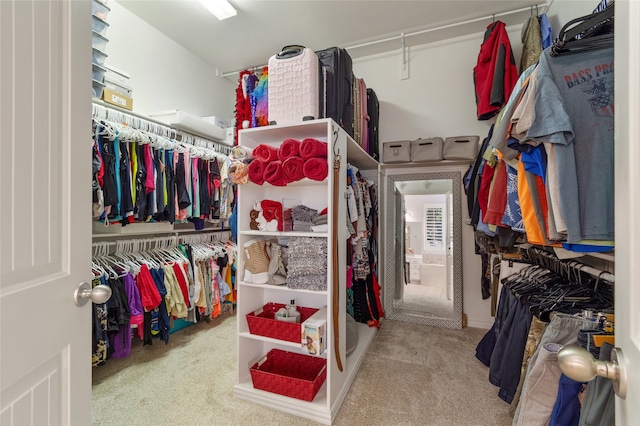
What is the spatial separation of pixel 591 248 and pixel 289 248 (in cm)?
141

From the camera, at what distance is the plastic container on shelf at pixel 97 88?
2.06 metres

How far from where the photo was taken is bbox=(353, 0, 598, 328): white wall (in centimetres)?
297

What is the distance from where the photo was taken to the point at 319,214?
73.6 inches

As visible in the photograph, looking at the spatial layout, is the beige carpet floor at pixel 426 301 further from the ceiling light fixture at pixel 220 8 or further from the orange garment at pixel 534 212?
the ceiling light fixture at pixel 220 8

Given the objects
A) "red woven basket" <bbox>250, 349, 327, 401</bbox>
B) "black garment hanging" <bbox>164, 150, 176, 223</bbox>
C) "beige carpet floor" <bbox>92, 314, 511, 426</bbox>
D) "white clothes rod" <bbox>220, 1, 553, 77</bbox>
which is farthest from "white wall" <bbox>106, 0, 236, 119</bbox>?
"red woven basket" <bbox>250, 349, 327, 401</bbox>

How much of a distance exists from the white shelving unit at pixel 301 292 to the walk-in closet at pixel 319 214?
0.06 ft

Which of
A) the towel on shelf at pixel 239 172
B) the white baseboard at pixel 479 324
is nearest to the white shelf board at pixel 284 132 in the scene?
the towel on shelf at pixel 239 172

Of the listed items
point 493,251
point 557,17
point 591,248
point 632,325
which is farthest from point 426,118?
point 632,325

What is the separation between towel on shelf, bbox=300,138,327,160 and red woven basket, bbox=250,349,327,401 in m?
1.33

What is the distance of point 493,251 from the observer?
261cm

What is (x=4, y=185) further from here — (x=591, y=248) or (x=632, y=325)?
(x=591, y=248)

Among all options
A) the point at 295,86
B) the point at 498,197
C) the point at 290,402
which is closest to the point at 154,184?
the point at 295,86

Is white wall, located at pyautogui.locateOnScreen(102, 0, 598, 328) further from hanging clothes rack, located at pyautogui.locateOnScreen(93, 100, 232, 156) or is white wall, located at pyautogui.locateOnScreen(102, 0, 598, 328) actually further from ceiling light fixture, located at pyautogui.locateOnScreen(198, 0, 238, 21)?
ceiling light fixture, located at pyautogui.locateOnScreen(198, 0, 238, 21)

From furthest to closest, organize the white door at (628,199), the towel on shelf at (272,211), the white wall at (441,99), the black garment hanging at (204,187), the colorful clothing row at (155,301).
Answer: the white wall at (441,99), the black garment hanging at (204,187), the colorful clothing row at (155,301), the towel on shelf at (272,211), the white door at (628,199)
